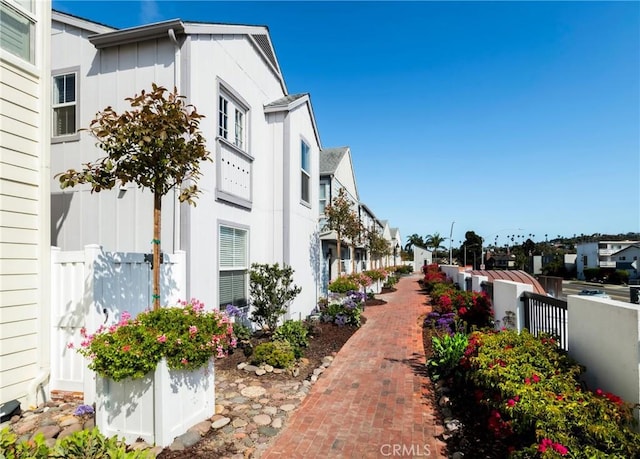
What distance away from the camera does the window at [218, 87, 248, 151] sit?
27.3ft

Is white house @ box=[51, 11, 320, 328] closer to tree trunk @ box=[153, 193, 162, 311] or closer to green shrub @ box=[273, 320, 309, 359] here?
green shrub @ box=[273, 320, 309, 359]

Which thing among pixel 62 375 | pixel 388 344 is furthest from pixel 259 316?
pixel 62 375

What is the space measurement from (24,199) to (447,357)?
24.1 ft

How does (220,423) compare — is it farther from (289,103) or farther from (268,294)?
(289,103)

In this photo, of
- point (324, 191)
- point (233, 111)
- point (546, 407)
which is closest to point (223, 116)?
point (233, 111)

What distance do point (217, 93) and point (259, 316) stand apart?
5.30 metres

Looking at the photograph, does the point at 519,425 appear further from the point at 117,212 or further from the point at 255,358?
the point at 117,212

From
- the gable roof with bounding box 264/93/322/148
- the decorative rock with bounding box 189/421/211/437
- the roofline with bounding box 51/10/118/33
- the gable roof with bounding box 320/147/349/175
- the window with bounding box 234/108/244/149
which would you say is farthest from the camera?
the gable roof with bounding box 320/147/349/175

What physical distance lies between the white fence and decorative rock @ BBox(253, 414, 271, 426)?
8.40 feet

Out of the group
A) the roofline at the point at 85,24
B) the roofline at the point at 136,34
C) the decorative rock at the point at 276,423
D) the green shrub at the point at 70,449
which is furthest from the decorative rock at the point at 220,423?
the roofline at the point at 85,24

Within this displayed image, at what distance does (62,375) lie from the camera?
5.52 metres

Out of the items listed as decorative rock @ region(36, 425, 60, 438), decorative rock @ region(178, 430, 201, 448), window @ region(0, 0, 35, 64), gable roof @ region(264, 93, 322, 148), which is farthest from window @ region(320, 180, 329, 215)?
decorative rock @ region(36, 425, 60, 438)

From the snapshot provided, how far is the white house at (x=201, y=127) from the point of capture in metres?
6.94

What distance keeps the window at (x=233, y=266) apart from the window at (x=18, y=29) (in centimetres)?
440
